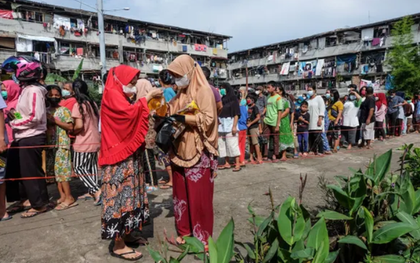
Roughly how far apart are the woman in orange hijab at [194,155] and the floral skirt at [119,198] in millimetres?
408

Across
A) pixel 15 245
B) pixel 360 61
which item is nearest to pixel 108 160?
pixel 15 245

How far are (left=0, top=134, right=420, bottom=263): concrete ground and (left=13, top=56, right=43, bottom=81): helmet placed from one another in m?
1.75

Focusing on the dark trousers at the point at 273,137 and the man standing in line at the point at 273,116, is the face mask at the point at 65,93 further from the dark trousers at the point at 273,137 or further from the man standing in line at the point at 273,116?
the dark trousers at the point at 273,137

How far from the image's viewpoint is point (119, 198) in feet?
7.98

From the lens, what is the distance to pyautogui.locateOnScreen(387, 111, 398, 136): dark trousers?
10180 mm

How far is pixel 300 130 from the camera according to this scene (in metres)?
6.98

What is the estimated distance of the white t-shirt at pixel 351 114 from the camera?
295 inches

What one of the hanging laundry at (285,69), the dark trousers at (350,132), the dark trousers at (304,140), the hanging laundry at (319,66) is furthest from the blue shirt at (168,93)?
the hanging laundry at (285,69)

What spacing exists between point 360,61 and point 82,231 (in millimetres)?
33545

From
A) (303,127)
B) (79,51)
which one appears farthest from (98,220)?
(79,51)

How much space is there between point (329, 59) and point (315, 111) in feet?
97.5

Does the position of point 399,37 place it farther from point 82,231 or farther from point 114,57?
point 82,231

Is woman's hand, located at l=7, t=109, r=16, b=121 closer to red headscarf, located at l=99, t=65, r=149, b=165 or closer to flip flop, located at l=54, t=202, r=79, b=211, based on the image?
flip flop, located at l=54, t=202, r=79, b=211

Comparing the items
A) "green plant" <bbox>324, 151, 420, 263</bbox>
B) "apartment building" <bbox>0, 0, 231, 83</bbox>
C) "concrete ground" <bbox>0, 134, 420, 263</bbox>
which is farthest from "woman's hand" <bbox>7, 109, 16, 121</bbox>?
"apartment building" <bbox>0, 0, 231, 83</bbox>
